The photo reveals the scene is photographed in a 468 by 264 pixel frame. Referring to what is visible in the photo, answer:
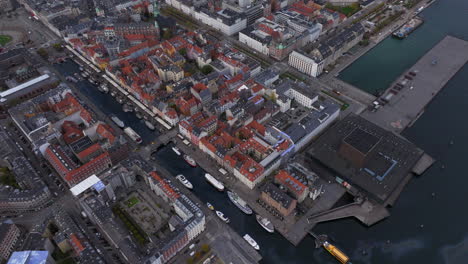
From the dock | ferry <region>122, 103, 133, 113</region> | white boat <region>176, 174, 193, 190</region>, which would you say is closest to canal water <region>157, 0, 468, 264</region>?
white boat <region>176, 174, 193, 190</region>

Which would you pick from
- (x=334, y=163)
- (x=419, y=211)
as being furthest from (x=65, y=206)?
(x=419, y=211)

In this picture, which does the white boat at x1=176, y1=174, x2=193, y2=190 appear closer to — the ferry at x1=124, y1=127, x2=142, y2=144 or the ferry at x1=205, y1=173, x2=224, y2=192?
the ferry at x1=205, y1=173, x2=224, y2=192

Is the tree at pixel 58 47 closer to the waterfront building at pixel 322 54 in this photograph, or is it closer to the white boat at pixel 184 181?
the white boat at pixel 184 181

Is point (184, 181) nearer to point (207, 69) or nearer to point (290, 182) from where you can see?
point (290, 182)

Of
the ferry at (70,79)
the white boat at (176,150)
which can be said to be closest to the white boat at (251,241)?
the white boat at (176,150)

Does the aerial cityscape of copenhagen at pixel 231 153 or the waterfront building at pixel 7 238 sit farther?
the aerial cityscape of copenhagen at pixel 231 153

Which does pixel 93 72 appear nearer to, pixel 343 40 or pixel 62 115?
pixel 62 115
